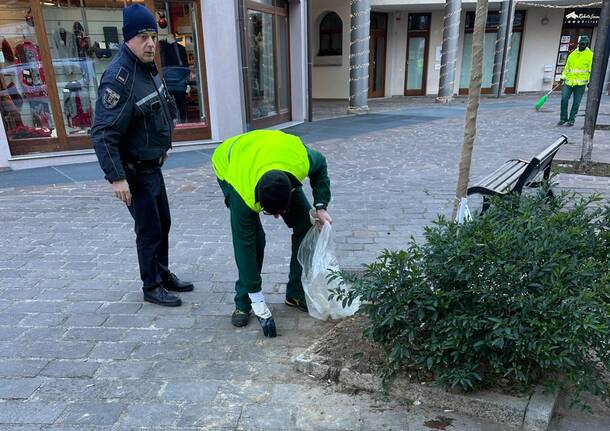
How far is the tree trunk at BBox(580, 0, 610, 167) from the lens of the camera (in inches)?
258

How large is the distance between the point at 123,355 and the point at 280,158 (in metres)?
1.54

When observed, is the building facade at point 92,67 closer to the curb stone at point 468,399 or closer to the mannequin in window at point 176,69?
the mannequin in window at point 176,69

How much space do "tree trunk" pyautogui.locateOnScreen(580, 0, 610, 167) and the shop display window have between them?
6.44 metres

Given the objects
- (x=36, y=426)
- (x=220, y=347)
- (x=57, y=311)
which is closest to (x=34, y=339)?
(x=57, y=311)

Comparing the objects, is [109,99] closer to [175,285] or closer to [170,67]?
[175,285]

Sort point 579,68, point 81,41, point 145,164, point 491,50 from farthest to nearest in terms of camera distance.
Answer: point 491,50 < point 579,68 < point 81,41 < point 145,164

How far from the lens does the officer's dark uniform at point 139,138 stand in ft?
10.1

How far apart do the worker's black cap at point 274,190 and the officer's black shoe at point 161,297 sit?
140 cm

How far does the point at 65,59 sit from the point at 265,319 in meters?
7.20

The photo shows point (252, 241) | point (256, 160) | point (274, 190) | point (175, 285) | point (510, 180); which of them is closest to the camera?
point (274, 190)

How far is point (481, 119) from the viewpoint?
1277 centimetres

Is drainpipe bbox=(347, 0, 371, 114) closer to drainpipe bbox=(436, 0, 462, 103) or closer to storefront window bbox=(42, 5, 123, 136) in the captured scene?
drainpipe bbox=(436, 0, 462, 103)

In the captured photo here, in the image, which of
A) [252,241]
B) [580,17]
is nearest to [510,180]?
[252,241]

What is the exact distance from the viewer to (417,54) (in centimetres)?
1959
